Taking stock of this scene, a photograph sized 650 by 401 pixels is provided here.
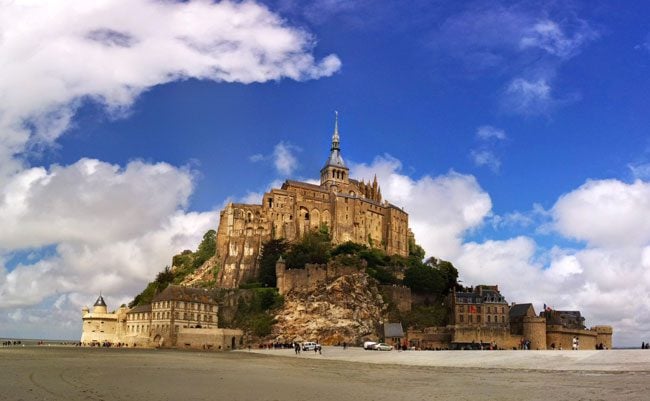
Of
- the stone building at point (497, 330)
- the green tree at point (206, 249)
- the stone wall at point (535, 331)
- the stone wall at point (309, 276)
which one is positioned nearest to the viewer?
the stone building at point (497, 330)

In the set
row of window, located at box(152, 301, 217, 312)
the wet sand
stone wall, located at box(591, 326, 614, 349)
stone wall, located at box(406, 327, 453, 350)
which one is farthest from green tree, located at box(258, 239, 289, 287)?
the wet sand

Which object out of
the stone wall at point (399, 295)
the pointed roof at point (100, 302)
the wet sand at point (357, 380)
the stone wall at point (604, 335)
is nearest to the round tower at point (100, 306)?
the pointed roof at point (100, 302)

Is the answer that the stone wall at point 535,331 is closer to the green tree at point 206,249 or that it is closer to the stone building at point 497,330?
the stone building at point 497,330

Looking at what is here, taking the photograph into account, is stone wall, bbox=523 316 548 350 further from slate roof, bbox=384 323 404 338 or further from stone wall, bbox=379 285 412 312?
stone wall, bbox=379 285 412 312

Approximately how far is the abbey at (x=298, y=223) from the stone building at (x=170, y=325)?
1483cm

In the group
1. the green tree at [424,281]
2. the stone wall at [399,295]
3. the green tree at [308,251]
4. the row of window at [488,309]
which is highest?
the green tree at [308,251]

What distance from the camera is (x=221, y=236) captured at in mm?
108062

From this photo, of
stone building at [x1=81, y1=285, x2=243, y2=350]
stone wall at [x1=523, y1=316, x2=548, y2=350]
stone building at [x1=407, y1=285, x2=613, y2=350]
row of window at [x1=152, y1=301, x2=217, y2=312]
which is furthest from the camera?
row of window at [x1=152, y1=301, x2=217, y2=312]

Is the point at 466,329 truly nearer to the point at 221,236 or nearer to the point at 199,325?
the point at 199,325

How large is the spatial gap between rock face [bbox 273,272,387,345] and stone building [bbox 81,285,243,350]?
23.5 ft

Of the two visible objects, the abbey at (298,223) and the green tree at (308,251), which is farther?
the abbey at (298,223)

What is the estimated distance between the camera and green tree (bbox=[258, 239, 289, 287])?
95500 mm

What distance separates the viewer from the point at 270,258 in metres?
98.2

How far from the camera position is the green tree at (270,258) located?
95500 millimetres
